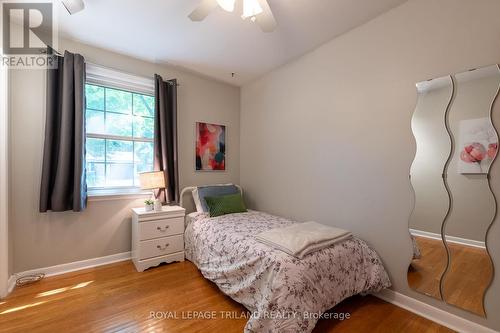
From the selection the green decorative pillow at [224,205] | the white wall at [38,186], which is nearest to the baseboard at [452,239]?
the green decorative pillow at [224,205]

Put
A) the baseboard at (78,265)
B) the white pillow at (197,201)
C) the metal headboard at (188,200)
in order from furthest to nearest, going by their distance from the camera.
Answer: the metal headboard at (188,200)
the white pillow at (197,201)
the baseboard at (78,265)

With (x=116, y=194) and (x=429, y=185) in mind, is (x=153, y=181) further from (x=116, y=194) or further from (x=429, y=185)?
(x=429, y=185)

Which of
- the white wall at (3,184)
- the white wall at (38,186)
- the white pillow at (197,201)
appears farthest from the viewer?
the white pillow at (197,201)

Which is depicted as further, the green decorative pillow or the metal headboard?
the metal headboard

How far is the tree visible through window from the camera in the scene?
2.60m

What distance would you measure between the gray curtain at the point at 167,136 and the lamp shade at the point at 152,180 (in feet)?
0.59

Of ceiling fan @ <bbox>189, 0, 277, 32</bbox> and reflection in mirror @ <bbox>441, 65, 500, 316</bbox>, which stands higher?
ceiling fan @ <bbox>189, 0, 277, 32</bbox>

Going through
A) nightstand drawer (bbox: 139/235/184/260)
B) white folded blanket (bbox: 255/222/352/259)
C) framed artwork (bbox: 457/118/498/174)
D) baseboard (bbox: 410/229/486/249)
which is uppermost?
framed artwork (bbox: 457/118/498/174)

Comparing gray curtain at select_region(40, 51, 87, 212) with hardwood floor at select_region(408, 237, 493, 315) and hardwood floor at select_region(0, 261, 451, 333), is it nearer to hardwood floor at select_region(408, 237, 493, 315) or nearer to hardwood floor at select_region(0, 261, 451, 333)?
hardwood floor at select_region(0, 261, 451, 333)

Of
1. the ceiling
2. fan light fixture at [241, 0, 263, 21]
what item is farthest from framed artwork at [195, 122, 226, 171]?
fan light fixture at [241, 0, 263, 21]

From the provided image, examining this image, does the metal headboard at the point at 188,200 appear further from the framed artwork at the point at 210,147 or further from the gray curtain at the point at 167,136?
the framed artwork at the point at 210,147

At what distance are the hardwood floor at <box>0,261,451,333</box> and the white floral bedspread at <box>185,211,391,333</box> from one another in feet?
0.49

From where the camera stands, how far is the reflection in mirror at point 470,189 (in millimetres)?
1489

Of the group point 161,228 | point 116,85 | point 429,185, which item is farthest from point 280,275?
point 116,85
